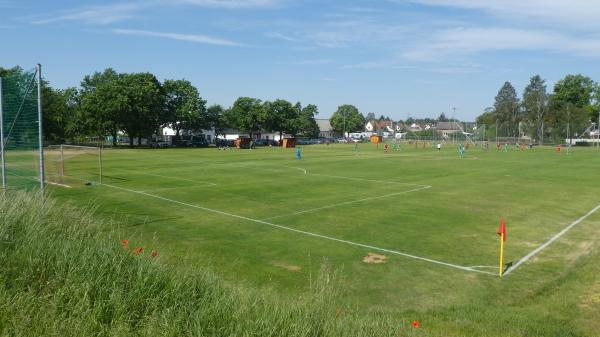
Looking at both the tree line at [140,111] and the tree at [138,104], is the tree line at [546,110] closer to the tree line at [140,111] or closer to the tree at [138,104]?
the tree line at [140,111]

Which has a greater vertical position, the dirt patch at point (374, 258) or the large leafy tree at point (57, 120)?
the large leafy tree at point (57, 120)

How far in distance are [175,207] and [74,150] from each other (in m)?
28.9

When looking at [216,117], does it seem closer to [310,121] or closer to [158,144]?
[158,144]

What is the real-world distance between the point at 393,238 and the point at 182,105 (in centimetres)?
8805

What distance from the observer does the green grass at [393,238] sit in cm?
993

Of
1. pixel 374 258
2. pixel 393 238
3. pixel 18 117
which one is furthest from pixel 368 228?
pixel 18 117

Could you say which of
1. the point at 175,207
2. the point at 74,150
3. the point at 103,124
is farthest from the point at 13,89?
the point at 103,124

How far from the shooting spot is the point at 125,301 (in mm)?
5398

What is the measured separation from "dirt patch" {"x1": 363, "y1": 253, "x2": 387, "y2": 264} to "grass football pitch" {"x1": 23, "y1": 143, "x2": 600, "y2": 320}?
0.03 meters

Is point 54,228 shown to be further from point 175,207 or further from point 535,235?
point 535,235

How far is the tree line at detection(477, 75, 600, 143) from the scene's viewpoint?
119m

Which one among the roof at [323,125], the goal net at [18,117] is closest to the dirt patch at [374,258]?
the goal net at [18,117]

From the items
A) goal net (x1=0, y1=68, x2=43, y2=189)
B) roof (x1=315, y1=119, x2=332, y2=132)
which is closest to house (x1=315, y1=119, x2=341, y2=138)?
roof (x1=315, y1=119, x2=332, y2=132)

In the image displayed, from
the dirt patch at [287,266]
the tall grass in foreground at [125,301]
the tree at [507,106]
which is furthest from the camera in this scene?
the tree at [507,106]
